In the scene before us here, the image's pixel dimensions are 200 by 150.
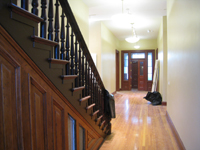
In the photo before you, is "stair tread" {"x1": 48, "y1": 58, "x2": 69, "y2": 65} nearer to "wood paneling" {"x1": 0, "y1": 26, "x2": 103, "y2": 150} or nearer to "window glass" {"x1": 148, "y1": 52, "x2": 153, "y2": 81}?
"wood paneling" {"x1": 0, "y1": 26, "x2": 103, "y2": 150}

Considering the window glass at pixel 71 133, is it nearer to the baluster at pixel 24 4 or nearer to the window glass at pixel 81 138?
the window glass at pixel 81 138

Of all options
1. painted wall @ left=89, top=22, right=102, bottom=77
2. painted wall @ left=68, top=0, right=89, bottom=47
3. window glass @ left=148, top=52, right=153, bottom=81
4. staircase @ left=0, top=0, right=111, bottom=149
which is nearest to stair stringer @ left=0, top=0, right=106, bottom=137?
staircase @ left=0, top=0, right=111, bottom=149

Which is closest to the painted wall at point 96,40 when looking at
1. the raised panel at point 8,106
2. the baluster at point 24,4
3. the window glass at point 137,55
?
the window glass at point 137,55

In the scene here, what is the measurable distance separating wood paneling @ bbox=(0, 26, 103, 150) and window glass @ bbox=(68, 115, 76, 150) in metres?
0.27

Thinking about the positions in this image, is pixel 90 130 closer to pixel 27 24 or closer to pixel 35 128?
pixel 35 128

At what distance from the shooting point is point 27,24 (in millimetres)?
1562

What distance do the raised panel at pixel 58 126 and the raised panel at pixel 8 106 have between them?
1.83ft

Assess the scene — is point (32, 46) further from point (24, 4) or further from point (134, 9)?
point (134, 9)

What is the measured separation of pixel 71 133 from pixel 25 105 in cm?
106

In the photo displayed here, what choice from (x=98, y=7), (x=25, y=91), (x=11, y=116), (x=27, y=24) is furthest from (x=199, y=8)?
(x=98, y=7)

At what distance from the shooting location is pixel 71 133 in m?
2.45

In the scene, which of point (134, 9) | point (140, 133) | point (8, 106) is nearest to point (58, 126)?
point (8, 106)

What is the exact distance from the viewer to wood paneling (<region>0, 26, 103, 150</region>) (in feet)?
4.50

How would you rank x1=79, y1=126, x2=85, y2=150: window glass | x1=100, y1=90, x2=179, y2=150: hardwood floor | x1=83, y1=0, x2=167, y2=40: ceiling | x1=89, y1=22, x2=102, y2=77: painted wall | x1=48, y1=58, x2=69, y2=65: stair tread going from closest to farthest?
x1=48, y1=58, x2=69, y2=65: stair tread
x1=79, y1=126, x2=85, y2=150: window glass
x1=100, y1=90, x2=179, y2=150: hardwood floor
x1=83, y1=0, x2=167, y2=40: ceiling
x1=89, y1=22, x2=102, y2=77: painted wall
